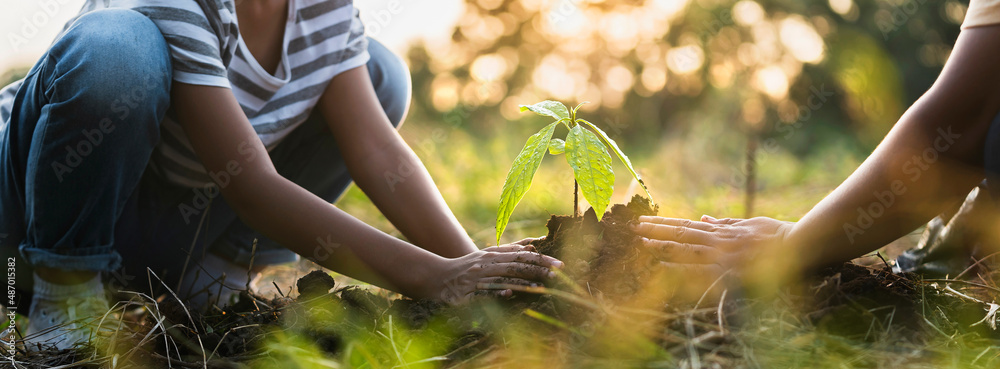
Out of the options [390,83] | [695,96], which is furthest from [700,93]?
[390,83]

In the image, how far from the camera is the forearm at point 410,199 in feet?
5.13

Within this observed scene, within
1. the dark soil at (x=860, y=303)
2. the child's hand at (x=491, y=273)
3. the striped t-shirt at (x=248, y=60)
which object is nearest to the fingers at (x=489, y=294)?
the child's hand at (x=491, y=273)

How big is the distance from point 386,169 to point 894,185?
1173 millimetres

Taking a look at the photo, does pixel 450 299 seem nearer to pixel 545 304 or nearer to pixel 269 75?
pixel 545 304

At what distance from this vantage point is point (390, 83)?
1.97 m

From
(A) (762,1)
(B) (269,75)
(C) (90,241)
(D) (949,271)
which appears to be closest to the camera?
(C) (90,241)

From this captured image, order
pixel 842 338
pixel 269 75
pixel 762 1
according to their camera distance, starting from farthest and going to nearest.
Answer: pixel 762 1
pixel 269 75
pixel 842 338

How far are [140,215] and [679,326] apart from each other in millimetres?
1449

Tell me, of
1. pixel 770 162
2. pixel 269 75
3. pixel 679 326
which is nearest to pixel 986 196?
pixel 679 326

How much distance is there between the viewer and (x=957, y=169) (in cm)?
129

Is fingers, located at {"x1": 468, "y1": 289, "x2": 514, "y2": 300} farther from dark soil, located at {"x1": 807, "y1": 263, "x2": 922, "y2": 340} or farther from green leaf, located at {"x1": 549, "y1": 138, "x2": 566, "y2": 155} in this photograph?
dark soil, located at {"x1": 807, "y1": 263, "x2": 922, "y2": 340}

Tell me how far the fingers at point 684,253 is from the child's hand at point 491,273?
23 centimetres

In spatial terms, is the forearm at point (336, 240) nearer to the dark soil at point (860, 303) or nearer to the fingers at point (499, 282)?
the fingers at point (499, 282)

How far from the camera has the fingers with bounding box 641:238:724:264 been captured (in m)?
1.31
